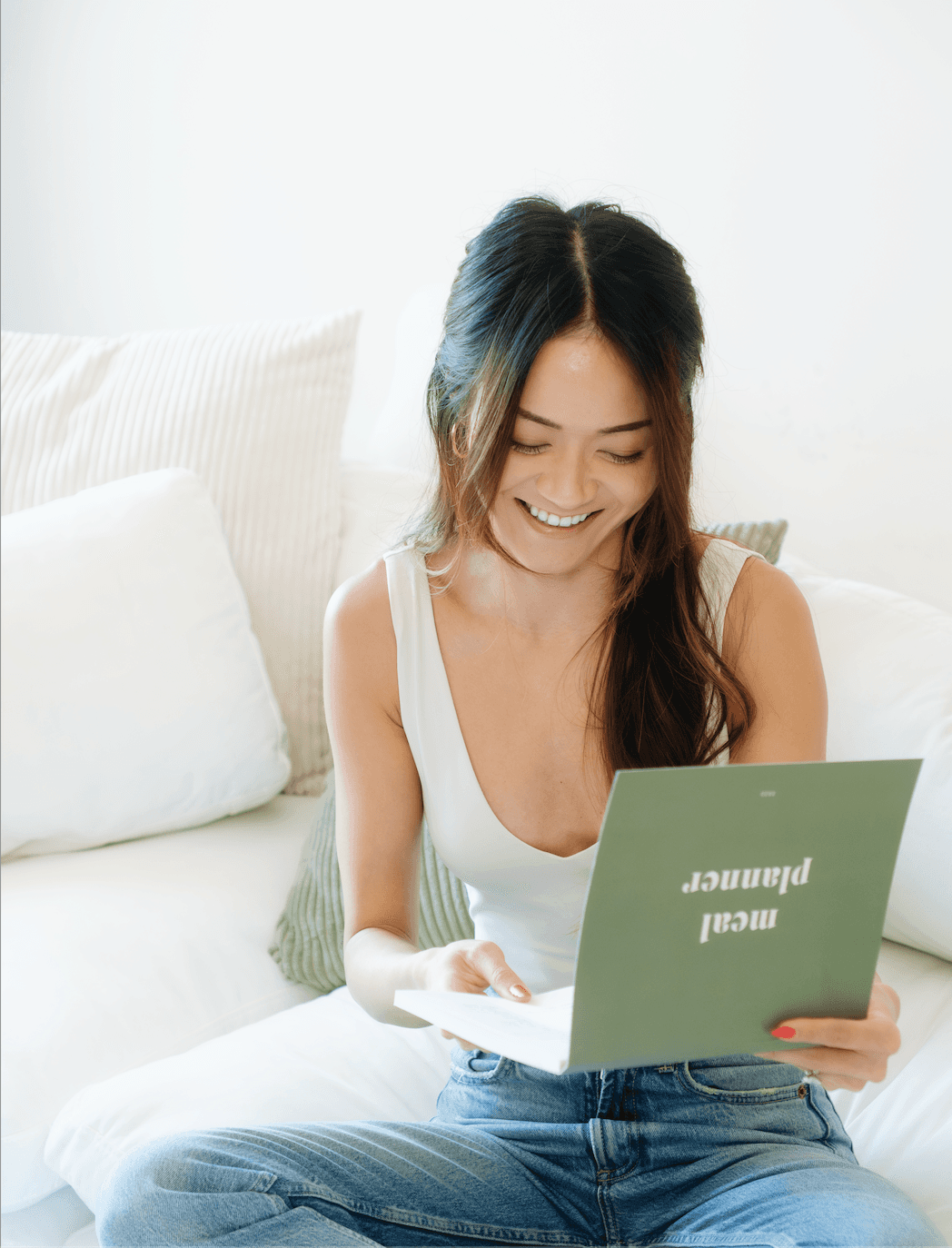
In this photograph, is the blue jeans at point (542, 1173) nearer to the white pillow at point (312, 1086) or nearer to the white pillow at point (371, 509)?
the white pillow at point (312, 1086)

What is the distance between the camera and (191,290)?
2.07m

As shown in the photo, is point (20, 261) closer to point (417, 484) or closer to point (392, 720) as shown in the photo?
point (417, 484)

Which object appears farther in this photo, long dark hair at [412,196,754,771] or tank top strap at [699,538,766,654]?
tank top strap at [699,538,766,654]

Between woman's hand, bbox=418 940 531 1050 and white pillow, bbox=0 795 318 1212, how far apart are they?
1.16 ft

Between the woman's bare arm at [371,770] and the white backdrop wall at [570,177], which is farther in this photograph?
the white backdrop wall at [570,177]

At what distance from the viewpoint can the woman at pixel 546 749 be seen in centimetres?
73

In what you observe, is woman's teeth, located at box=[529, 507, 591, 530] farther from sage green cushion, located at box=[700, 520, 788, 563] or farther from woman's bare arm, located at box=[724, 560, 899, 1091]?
sage green cushion, located at box=[700, 520, 788, 563]

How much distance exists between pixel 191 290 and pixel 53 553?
89 cm

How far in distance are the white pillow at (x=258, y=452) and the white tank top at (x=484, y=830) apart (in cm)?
56

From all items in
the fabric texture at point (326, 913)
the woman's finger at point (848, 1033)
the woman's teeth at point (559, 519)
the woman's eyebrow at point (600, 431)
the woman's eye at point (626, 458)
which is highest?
the woman's eyebrow at point (600, 431)

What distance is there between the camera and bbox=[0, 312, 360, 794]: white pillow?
151 centimetres

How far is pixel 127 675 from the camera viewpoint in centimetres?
134

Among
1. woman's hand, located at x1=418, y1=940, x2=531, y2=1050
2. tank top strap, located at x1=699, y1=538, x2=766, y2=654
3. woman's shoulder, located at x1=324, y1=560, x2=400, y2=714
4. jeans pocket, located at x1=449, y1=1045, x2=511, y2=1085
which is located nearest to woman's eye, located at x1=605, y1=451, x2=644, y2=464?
tank top strap, located at x1=699, y1=538, x2=766, y2=654

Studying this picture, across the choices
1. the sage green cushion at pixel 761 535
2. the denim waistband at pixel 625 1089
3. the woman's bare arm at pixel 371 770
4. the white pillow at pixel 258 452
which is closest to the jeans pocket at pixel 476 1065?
the denim waistband at pixel 625 1089
